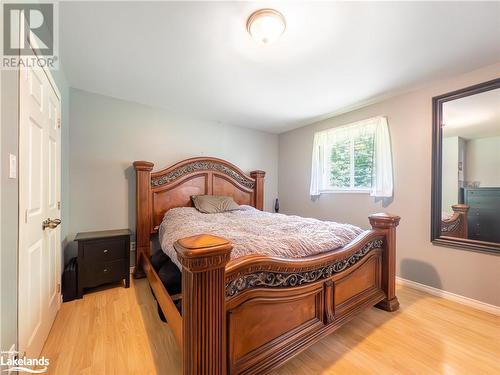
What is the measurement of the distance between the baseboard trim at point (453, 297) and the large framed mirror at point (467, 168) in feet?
1.70

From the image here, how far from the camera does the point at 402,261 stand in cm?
266

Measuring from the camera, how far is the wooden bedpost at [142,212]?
2.81 metres

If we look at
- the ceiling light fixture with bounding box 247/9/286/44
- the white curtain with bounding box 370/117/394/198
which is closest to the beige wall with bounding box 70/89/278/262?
the ceiling light fixture with bounding box 247/9/286/44

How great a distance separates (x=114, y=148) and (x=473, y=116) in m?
4.25

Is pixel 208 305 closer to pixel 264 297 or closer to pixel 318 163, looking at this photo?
pixel 264 297

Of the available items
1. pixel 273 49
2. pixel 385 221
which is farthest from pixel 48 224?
pixel 385 221

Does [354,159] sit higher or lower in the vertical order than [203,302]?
higher

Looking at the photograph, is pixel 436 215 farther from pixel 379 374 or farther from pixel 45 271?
pixel 45 271

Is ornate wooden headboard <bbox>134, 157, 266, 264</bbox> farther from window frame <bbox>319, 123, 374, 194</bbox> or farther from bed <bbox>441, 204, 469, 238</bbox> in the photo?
bed <bbox>441, 204, 469, 238</bbox>

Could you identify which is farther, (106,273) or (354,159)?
(354,159)

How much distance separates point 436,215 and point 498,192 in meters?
0.53

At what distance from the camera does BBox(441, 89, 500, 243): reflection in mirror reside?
2.09 metres

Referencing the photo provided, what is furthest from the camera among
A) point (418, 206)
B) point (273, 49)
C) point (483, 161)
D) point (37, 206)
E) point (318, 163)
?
point (318, 163)

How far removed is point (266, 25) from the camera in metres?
1.51
